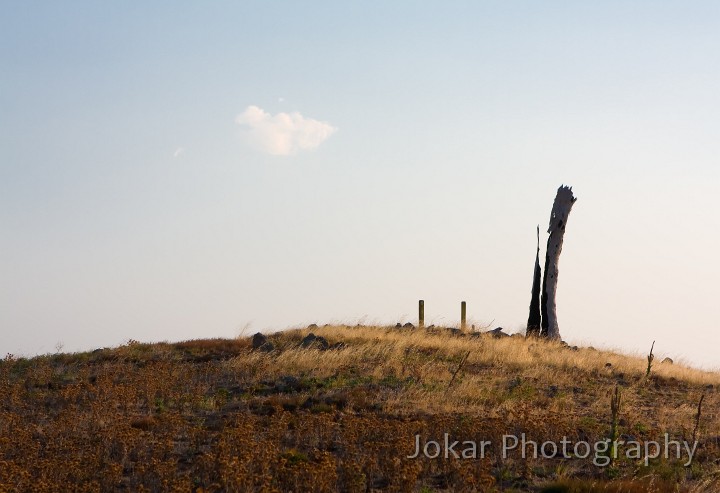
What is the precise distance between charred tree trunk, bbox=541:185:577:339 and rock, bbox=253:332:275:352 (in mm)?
12556

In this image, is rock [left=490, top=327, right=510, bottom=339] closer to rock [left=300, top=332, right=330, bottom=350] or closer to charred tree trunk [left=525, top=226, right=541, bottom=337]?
charred tree trunk [left=525, top=226, right=541, bottom=337]

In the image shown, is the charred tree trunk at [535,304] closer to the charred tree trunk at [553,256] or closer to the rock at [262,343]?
the charred tree trunk at [553,256]

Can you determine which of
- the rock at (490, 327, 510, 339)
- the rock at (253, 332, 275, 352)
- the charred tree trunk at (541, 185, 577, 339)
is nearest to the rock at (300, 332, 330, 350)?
the rock at (253, 332, 275, 352)

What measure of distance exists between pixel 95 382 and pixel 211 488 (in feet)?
31.3

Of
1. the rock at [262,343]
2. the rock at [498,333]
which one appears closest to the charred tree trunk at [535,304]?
the rock at [498,333]

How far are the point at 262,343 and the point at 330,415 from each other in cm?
991

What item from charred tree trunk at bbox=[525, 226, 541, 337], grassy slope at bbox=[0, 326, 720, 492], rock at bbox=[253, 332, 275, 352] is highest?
charred tree trunk at bbox=[525, 226, 541, 337]

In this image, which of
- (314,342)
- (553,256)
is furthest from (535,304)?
(314,342)

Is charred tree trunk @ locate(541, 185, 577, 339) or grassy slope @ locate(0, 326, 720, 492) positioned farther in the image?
charred tree trunk @ locate(541, 185, 577, 339)

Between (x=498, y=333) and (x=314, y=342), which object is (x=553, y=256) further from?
(x=314, y=342)

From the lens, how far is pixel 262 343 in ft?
74.3

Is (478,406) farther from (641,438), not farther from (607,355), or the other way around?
(607,355)

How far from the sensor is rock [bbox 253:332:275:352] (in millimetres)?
21969

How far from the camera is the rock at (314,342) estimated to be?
21761 millimetres
